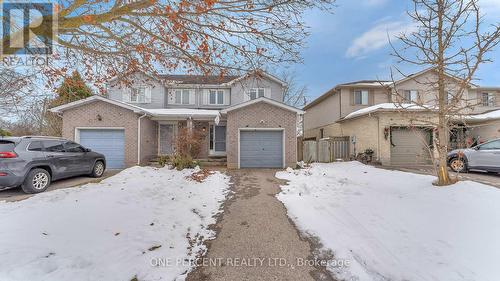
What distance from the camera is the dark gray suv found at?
21.6 ft

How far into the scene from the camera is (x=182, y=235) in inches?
170

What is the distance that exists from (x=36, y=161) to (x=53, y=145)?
3.49 feet

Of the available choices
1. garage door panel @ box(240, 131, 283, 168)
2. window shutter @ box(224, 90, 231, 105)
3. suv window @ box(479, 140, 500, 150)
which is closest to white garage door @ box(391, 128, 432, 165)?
suv window @ box(479, 140, 500, 150)

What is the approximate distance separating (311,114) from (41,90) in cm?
2343

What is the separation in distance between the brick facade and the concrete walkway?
737cm

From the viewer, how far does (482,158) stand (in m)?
9.88

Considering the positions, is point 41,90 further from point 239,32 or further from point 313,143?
point 313,143

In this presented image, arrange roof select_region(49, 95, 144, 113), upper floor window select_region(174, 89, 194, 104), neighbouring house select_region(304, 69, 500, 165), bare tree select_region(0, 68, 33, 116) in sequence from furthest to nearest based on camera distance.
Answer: upper floor window select_region(174, 89, 194, 104) → neighbouring house select_region(304, 69, 500, 165) → roof select_region(49, 95, 144, 113) → bare tree select_region(0, 68, 33, 116)

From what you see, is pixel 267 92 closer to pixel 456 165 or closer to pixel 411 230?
pixel 456 165

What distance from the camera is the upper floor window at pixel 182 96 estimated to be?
18250mm

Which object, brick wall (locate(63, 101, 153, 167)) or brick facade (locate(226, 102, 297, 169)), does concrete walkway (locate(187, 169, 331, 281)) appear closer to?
brick facade (locate(226, 102, 297, 169))

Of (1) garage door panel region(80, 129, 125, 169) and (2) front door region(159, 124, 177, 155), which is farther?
(2) front door region(159, 124, 177, 155)

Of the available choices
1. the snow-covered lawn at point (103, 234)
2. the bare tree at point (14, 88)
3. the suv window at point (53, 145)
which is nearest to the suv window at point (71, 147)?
the suv window at point (53, 145)

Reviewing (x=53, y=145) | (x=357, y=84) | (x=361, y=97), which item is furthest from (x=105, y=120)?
(x=361, y=97)
